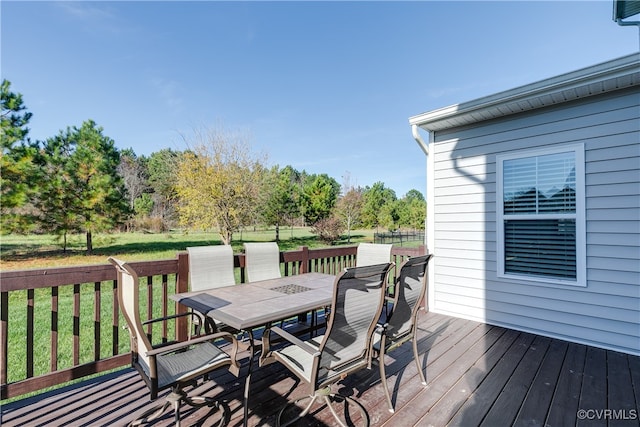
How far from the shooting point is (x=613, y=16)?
152 inches

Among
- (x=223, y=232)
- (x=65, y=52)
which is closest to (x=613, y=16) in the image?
(x=65, y=52)

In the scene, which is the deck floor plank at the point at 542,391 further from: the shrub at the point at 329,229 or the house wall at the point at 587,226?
the shrub at the point at 329,229

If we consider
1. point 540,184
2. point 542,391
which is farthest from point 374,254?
point 540,184

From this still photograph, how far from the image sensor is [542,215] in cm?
366

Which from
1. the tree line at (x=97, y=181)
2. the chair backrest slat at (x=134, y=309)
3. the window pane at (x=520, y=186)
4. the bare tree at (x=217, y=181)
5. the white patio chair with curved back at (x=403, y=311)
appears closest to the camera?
the chair backrest slat at (x=134, y=309)

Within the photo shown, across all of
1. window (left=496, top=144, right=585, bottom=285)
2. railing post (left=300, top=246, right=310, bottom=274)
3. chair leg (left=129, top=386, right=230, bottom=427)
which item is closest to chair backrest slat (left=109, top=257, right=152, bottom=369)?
chair leg (left=129, top=386, right=230, bottom=427)

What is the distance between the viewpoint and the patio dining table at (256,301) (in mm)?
A: 2045

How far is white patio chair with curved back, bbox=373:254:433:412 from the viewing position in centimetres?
218

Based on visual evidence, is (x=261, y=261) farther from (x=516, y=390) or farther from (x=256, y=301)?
(x=516, y=390)

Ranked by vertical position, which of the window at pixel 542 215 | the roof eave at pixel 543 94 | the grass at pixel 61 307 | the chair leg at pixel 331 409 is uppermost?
the roof eave at pixel 543 94

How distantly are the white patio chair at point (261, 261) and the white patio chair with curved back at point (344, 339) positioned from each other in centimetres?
150

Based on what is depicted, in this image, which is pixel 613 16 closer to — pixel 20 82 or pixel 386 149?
pixel 20 82

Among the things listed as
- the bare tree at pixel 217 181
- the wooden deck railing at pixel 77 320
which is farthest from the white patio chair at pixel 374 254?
the bare tree at pixel 217 181

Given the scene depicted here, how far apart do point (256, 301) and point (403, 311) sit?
1251 millimetres
